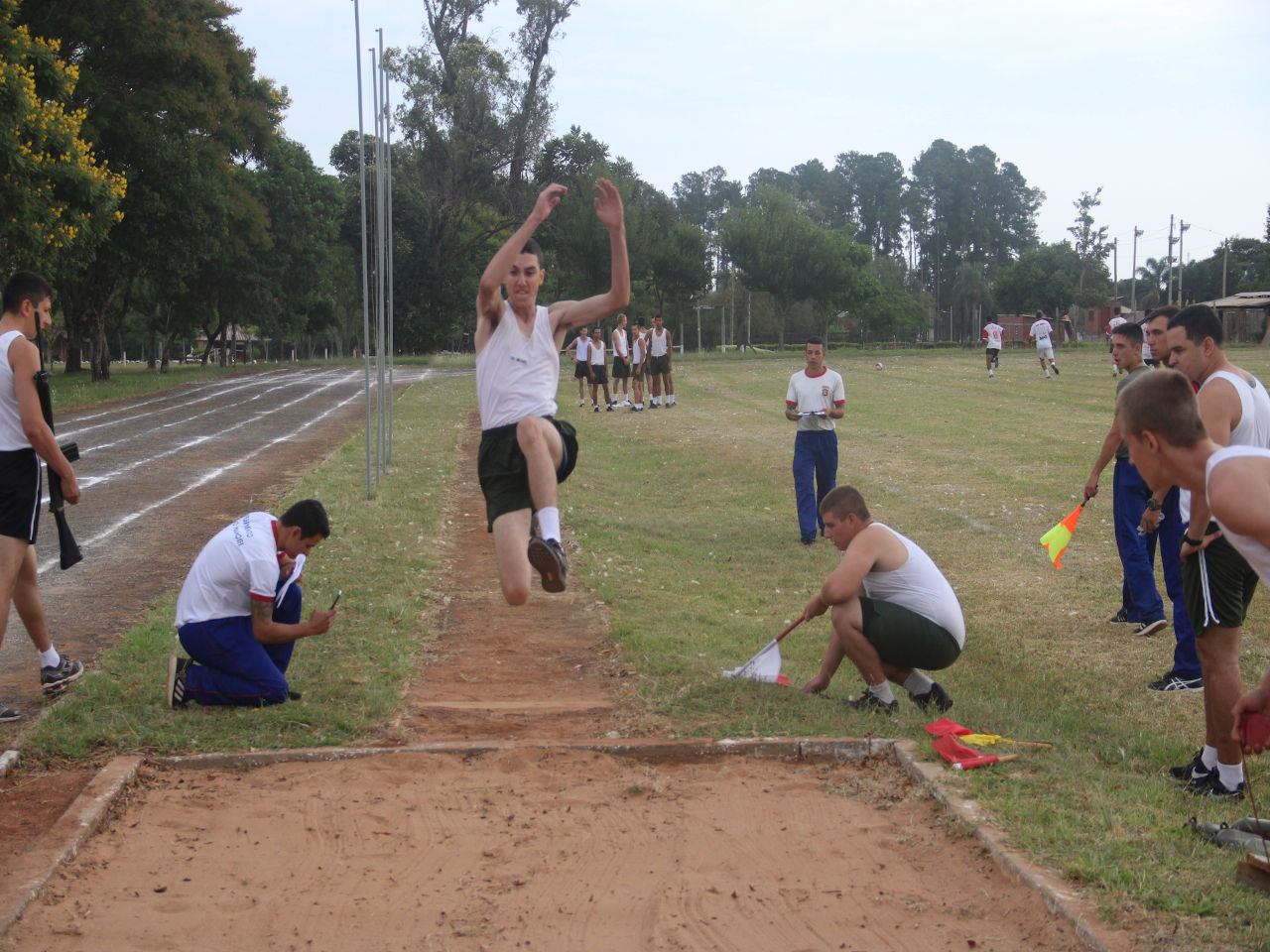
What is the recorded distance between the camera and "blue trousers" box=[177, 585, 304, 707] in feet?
20.6

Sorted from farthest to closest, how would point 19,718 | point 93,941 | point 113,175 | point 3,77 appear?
point 113,175
point 3,77
point 19,718
point 93,941

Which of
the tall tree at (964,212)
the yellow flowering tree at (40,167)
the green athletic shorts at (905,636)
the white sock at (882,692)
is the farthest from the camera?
the tall tree at (964,212)

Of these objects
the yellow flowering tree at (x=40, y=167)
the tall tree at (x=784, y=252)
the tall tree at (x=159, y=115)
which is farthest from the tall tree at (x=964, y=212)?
the yellow flowering tree at (x=40, y=167)

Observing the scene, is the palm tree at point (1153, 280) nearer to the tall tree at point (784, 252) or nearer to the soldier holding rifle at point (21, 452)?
the tall tree at point (784, 252)

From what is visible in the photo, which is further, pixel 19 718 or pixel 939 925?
pixel 19 718

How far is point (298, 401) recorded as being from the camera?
30875mm

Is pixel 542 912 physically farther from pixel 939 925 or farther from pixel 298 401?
pixel 298 401

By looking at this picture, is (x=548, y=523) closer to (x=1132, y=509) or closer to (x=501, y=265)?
(x=501, y=265)

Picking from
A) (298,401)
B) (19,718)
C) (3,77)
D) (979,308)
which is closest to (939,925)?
(19,718)

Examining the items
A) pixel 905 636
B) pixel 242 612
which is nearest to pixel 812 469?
pixel 905 636

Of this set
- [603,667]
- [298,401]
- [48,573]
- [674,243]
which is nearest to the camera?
[603,667]

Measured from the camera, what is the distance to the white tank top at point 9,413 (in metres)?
6.18

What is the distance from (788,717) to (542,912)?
2.45m

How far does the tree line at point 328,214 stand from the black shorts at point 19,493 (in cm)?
723
